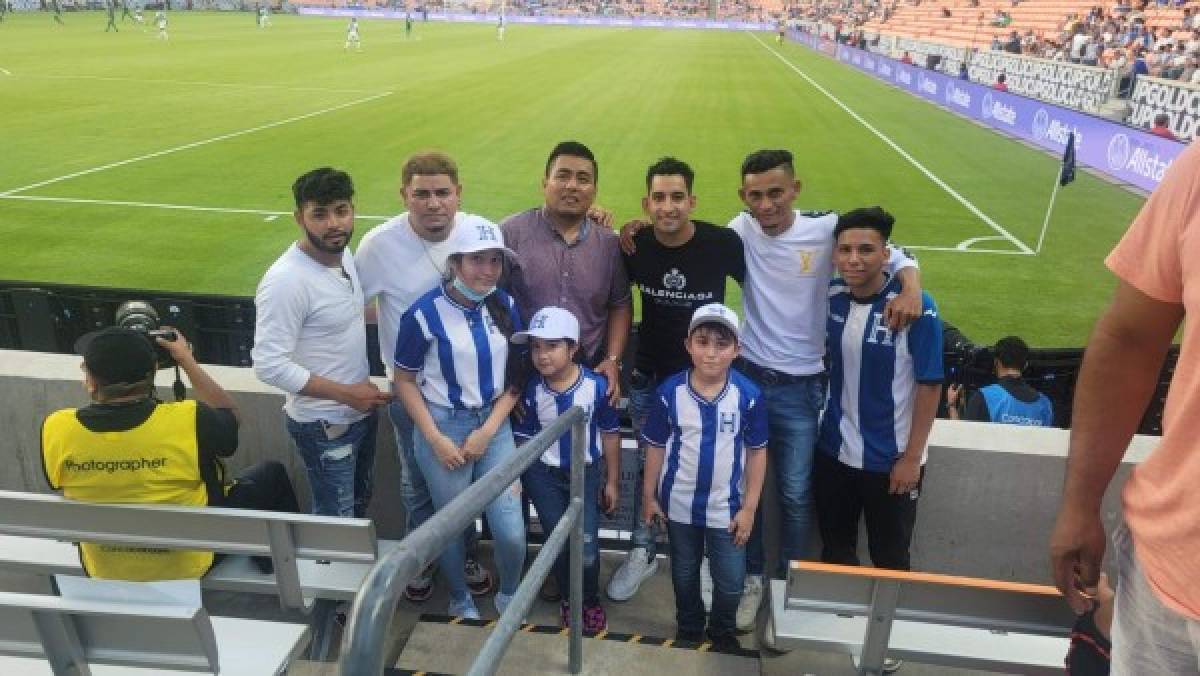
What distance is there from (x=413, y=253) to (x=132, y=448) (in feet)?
4.91

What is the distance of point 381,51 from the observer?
39531 mm

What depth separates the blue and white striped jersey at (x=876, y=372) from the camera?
349cm

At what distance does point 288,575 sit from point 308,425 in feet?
3.08

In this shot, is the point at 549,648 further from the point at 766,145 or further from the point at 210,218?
the point at 766,145

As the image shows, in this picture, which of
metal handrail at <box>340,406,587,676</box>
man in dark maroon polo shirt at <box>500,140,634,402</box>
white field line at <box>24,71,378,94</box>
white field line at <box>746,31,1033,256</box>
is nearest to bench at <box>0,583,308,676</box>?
metal handrail at <box>340,406,587,676</box>

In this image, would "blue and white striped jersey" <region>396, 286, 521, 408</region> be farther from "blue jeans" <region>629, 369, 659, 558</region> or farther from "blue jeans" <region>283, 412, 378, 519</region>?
"blue jeans" <region>629, 369, 659, 558</region>

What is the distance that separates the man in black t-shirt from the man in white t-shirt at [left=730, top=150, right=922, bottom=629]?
18 centimetres

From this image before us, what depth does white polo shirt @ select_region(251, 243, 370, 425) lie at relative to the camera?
3537mm

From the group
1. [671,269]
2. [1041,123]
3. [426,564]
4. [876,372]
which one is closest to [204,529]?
[426,564]

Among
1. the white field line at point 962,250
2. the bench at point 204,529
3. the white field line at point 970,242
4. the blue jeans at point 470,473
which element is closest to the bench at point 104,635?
the bench at point 204,529

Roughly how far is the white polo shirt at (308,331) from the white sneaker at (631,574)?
1.49 metres

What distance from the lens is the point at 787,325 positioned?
3.94m

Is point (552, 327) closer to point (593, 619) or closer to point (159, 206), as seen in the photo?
point (593, 619)

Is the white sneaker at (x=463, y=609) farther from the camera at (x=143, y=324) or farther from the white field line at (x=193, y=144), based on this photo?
the white field line at (x=193, y=144)
